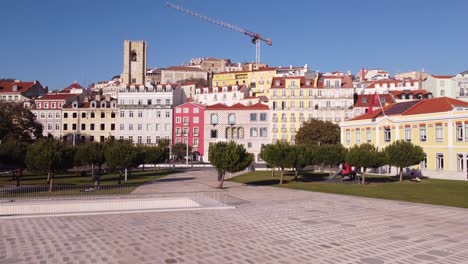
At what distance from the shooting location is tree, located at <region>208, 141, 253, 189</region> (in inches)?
1500

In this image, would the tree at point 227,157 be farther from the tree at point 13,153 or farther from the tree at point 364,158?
the tree at point 13,153

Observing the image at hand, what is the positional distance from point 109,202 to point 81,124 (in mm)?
78947

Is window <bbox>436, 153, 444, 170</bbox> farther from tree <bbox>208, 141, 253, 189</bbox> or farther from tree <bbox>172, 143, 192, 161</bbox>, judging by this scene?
tree <bbox>172, 143, 192, 161</bbox>

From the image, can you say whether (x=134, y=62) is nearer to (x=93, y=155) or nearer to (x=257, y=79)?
(x=257, y=79)

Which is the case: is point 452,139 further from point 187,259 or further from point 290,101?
point 290,101

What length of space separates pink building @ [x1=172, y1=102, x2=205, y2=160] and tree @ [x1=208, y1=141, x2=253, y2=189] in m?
59.0

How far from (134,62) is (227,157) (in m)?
126

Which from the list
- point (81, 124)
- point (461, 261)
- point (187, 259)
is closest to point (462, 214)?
point (461, 261)

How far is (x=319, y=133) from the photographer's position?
7894 centimetres

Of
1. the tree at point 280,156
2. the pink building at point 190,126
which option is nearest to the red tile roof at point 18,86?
the pink building at point 190,126

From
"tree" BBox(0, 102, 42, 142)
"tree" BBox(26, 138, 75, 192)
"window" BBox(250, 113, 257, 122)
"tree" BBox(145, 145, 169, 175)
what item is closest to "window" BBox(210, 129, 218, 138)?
"window" BBox(250, 113, 257, 122)

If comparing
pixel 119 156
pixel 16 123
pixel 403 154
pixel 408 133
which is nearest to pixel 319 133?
pixel 408 133

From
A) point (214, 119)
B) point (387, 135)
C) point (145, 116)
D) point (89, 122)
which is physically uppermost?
point (145, 116)

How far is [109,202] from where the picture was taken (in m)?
26.7
